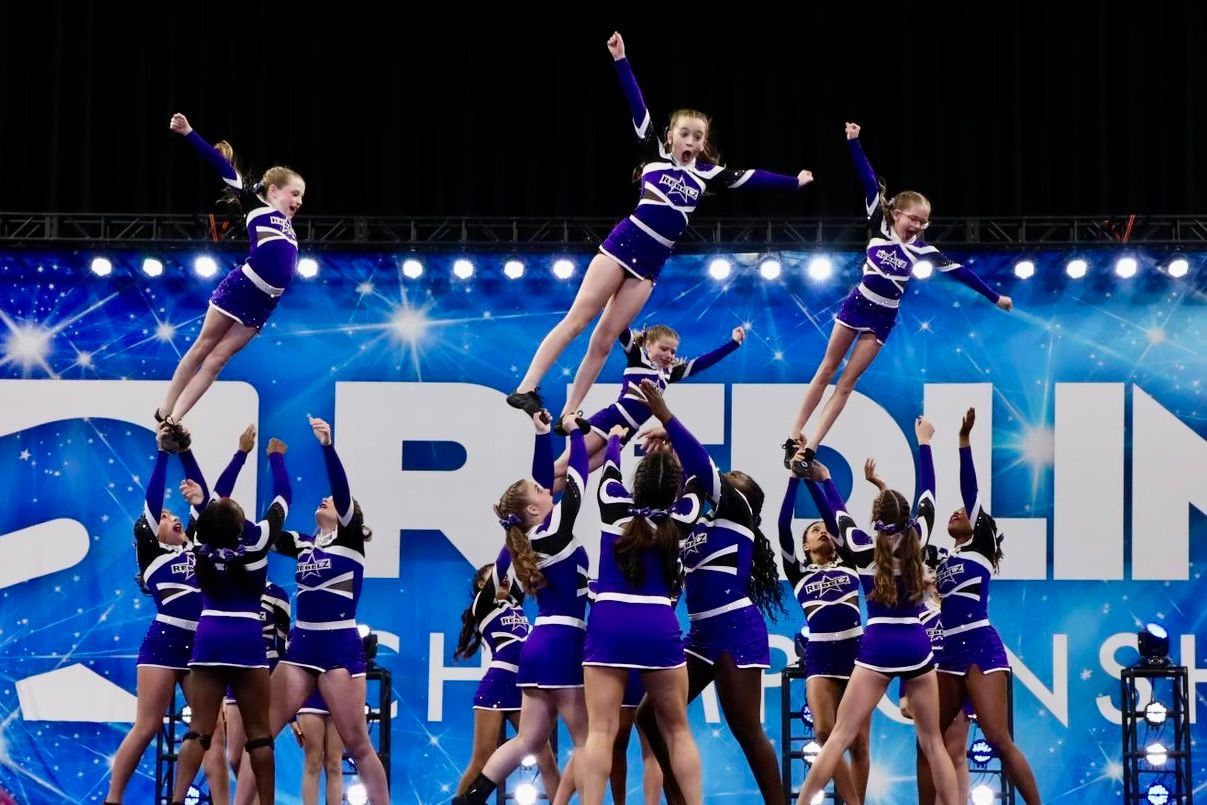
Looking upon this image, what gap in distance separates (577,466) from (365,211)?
18.3 feet

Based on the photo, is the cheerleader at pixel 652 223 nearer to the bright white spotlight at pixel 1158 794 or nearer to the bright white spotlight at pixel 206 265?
the bright white spotlight at pixel 206 265

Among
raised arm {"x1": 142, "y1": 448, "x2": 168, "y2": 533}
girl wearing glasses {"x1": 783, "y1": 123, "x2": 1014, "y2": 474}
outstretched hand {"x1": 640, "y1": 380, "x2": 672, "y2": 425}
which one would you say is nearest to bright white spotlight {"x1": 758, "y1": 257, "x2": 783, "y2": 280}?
girl wearing glasses {"x1": 783, "y1": 123, "x2": 1014, "y2": 474}

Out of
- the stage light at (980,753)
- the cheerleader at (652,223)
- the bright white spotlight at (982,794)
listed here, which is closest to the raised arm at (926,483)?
the cheerleader at (652,223)

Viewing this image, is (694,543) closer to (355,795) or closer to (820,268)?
(355,795)

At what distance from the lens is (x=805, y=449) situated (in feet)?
24.7

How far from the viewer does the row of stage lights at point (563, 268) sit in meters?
10.3

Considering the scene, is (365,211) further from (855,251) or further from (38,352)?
(855,251)

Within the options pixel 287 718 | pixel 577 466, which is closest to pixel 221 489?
pixel 287 718

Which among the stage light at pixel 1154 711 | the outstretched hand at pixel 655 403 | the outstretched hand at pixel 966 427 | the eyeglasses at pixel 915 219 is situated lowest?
the stage light at pixel 1154 711

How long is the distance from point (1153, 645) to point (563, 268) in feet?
14.2

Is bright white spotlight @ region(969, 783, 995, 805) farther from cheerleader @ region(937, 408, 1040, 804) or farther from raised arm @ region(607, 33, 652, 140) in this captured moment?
raised arm @ region(607, 33, 652, 140)

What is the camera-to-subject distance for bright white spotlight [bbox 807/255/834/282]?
10367mm

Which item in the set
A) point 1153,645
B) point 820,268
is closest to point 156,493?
point 820,268

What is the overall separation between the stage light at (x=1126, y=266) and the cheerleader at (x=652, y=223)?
4.11 meters
